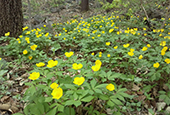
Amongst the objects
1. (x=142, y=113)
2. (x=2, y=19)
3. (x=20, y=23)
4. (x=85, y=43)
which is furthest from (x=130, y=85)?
(x=2, y=19)

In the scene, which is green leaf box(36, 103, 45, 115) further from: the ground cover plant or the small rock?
the small rock

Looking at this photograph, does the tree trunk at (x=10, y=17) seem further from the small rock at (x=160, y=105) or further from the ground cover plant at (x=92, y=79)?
the small rock at (x=160, y=105)

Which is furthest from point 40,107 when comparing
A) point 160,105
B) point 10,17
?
point 10,17

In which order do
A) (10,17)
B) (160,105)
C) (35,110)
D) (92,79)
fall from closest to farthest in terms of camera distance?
(35,110)
(160,105)
(92,79)
(10,17)

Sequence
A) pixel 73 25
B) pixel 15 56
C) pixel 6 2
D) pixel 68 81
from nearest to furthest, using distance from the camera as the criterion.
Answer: pixel 68 81, pixel 15 56, pixel 6 2, pixel 73 25

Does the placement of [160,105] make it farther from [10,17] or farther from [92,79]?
[10,17]

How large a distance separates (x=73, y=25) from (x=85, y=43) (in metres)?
2.05

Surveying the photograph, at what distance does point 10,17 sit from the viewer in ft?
11.0

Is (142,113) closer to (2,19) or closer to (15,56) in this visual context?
(15,56)

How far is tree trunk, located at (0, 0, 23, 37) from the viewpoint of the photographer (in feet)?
10.6

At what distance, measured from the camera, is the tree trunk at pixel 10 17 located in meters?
3.24

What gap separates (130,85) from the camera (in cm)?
213

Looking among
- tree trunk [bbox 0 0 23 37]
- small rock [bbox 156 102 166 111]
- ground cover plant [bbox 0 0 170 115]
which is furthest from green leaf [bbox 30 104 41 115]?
tree trunk [bbox 0 0 23 37]

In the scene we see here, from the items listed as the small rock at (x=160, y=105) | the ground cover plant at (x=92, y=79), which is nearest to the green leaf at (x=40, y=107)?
the ground cover plant at (x=92, y=79)
